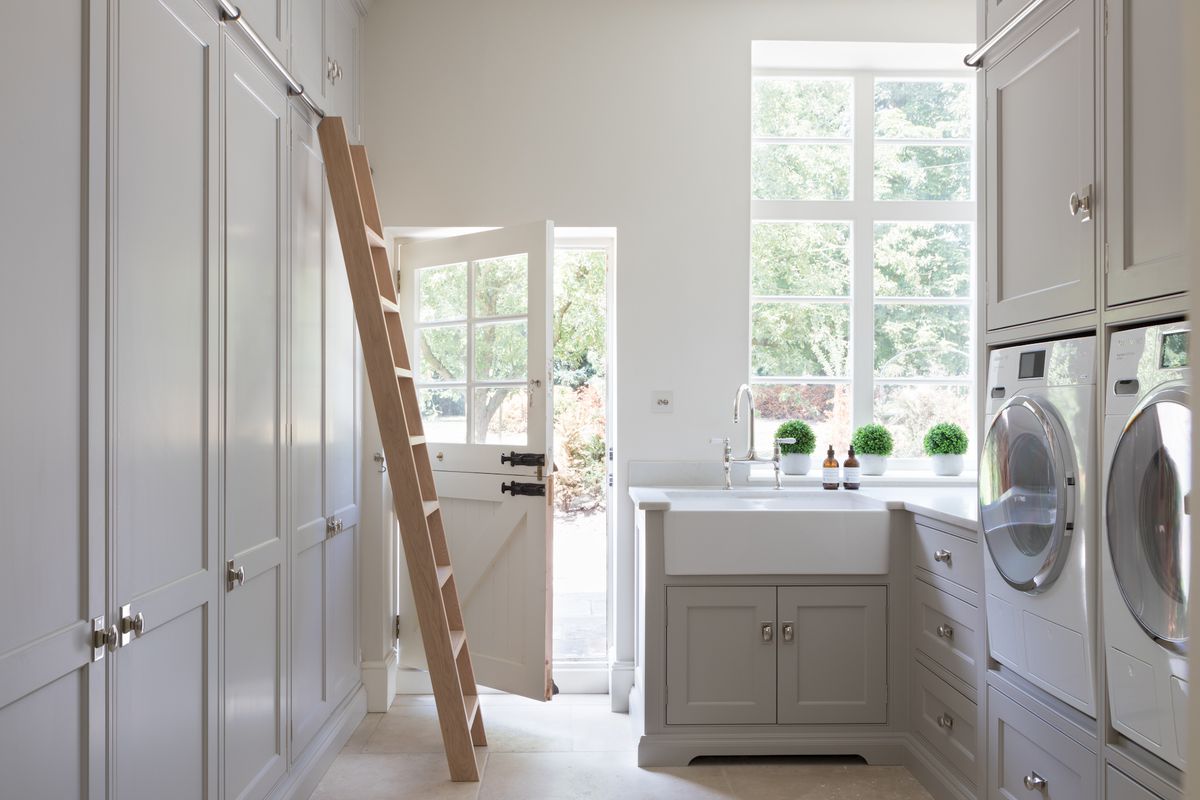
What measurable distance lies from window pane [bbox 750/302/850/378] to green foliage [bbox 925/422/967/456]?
1.56ft

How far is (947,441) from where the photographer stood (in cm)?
332

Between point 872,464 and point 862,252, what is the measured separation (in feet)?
3.15

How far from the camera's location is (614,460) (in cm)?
336

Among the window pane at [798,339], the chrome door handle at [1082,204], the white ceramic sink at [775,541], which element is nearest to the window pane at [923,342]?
the window pane at [798,339]

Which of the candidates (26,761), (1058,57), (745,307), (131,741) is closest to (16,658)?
(26,761)

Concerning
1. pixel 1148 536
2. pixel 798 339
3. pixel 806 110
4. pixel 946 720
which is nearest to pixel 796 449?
pixel 798 339

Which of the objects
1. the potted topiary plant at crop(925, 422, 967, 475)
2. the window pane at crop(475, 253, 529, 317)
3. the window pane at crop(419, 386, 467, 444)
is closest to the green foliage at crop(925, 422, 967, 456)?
the potted topiary plant at crop(925, 422, 967, 475)

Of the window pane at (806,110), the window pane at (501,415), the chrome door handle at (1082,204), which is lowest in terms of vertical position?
the window pane at (501,415)

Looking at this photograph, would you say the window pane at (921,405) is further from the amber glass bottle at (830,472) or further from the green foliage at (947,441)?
the amber glass bottle at (830,472)

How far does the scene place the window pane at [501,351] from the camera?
124 inches

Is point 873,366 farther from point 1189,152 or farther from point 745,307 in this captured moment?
point 1189,152

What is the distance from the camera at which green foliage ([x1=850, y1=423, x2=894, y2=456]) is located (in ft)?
10.9

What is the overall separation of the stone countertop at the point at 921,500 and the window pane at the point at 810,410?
0.35m

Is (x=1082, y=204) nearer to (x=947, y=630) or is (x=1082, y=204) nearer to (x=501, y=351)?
(x=947, y=630)
